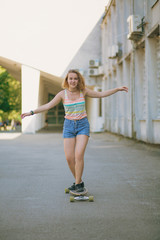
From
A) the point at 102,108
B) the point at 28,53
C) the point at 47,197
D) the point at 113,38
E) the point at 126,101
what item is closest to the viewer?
the point at 47,197

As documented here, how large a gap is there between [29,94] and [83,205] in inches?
868

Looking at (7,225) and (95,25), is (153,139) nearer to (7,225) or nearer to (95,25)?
(7,225)

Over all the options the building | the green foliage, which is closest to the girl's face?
the building

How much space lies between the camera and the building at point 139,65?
13281mm

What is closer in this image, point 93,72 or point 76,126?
point 76,126

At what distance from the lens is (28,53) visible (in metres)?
26.4

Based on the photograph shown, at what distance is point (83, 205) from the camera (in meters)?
4.63

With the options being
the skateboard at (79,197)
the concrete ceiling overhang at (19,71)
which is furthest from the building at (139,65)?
the skateboard at (79,197)

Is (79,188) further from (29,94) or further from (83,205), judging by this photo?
(29,94)

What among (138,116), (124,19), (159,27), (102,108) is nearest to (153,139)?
(138,116)

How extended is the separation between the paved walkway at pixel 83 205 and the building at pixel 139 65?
5483 millimetres

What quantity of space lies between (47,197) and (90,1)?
23.7m

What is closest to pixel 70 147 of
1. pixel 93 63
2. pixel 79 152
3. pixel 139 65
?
pixel 79 152

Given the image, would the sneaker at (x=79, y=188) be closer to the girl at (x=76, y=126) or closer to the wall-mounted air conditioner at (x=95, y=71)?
the girl at (x=76, y=126)
